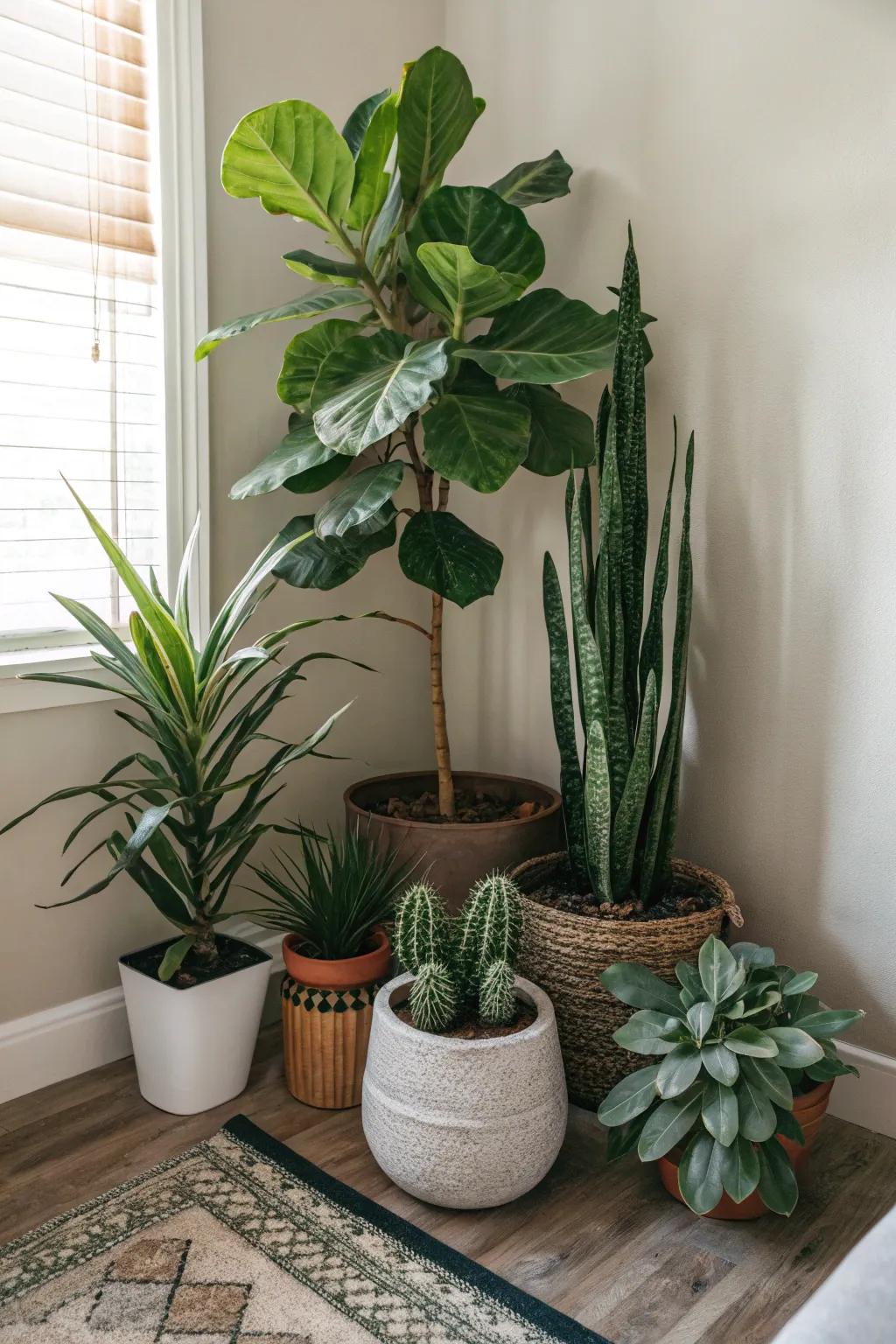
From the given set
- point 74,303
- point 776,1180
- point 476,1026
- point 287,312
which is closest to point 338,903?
point 476,1026

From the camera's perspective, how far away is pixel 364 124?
2.05m

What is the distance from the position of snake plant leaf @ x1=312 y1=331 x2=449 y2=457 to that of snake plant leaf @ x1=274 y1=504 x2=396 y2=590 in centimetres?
28

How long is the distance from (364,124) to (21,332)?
2.51ft

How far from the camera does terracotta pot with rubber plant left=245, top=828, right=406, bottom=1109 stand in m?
1.90

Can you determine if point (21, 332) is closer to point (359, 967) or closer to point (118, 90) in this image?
point (118, 90)

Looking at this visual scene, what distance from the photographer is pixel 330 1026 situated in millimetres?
1894

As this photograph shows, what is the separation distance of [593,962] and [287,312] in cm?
126

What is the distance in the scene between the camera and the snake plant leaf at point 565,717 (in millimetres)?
→ 2035

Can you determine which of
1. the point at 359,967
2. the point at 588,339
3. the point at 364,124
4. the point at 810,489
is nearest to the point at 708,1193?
the point at 359,967

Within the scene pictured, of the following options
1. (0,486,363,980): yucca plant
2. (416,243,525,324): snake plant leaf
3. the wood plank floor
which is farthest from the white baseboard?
(416,243,525,324): snake plant leaf

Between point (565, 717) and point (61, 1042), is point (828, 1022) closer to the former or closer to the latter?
point (565, 717)

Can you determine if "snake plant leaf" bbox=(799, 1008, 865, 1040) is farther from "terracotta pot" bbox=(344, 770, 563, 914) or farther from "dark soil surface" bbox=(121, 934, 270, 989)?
"dark soil surface" bbox=(121, 934, 270, 989)

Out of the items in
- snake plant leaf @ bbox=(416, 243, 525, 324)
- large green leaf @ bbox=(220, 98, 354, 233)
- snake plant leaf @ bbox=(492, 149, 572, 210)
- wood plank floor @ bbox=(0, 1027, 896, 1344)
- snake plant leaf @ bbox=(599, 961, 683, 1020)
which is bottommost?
wood plank floor @ bbox=(0, 1027, 896, 1344)

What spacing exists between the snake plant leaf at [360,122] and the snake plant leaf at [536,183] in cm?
27
